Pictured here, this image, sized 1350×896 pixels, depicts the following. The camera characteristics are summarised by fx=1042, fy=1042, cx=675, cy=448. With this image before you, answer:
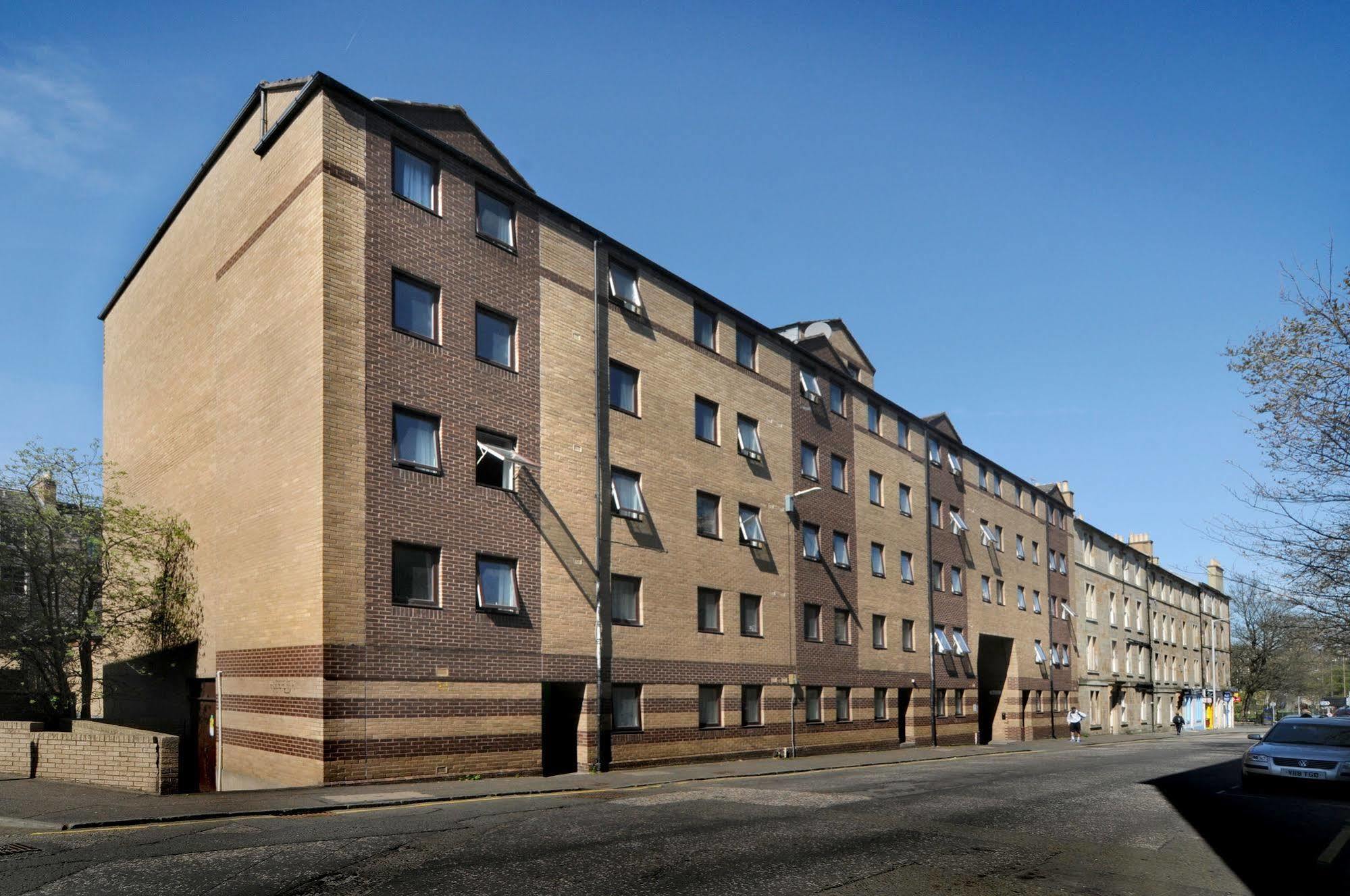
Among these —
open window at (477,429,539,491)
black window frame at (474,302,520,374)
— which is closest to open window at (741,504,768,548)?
open window at (477,429,539,491)

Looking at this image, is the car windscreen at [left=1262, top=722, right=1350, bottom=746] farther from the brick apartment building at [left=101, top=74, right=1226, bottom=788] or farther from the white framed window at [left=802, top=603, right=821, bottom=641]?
the white framed window at [left=802, top=603, right=821, bottom=641]

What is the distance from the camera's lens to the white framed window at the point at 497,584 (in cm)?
2150

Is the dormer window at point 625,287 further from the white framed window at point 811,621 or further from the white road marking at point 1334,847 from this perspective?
the white road marking at point 1334,847

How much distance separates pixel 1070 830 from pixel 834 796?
4.52m

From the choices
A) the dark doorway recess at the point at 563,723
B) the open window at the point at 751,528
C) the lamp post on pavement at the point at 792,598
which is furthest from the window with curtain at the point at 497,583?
the lamp post on pavement at the point at 792,598

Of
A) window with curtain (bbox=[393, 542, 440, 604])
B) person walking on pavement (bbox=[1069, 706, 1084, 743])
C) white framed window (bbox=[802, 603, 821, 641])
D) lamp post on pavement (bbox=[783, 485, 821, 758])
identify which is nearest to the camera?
window with curtain (bbox=[393, 542, 440, 604])

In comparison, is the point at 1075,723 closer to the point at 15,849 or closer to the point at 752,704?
the point at 752,704

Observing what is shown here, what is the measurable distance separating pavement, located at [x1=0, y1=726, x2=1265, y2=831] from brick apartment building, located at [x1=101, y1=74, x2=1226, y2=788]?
3.04 ft

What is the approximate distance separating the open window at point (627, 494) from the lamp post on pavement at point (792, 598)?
6.55 m

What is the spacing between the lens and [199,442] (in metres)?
24.4

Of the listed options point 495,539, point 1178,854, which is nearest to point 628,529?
point 495,539

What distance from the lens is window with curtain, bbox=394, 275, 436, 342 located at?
21.0m

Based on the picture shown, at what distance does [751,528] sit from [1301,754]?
1540 centimetres

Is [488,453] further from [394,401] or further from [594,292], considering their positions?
[594,292]
